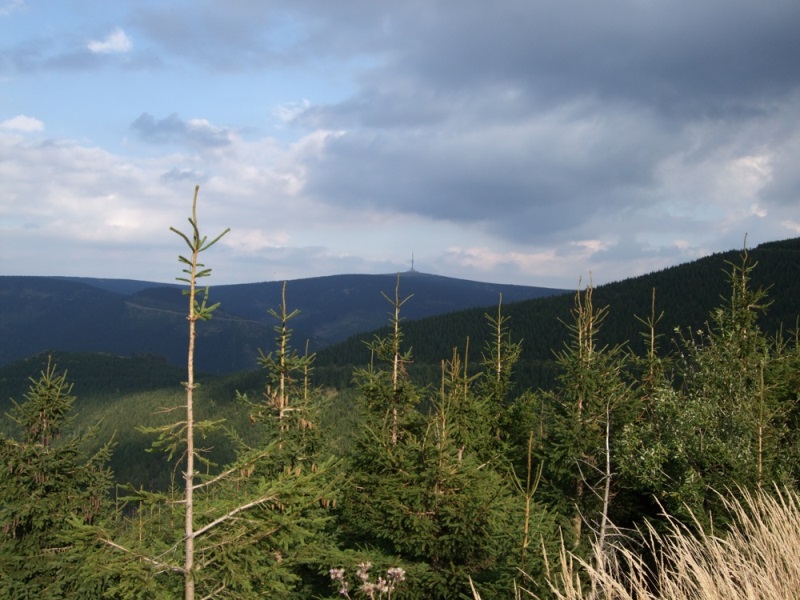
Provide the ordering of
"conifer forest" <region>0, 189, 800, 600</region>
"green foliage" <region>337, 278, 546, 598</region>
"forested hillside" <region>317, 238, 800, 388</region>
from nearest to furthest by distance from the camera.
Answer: "conifer forest" <region>0, 189, 800, 600</region> < "green foliage" <region>337, 278, 546, 598</region> < "forested hillside" <region>317, 238, 800, 388</region>

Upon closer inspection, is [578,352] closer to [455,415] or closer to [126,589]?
[455,415]

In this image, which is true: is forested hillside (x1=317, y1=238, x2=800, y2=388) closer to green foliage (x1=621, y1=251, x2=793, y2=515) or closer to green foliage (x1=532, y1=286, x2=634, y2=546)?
green foliage (x1=532, y1=286, x2=634, y2=546)

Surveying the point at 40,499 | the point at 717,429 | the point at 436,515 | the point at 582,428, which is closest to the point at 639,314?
the point at 582,428

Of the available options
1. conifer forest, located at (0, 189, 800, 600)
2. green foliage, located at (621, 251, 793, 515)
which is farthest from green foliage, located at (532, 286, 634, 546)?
green foliage, located at (621, 251, 793, 515)

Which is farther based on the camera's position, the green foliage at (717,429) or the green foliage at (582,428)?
the green foliage at (582,428)

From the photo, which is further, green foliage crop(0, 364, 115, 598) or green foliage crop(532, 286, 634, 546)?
green foliage crop(532, 286, 634, 546)

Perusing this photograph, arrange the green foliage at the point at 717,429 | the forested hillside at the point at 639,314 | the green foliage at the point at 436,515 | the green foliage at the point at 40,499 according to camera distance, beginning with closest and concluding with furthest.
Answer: the green foliage at the point at 436,515 → the green foliage at the point at 717,429 → the green foliage at the point at 40,499 → the forested hillside at the point at 639,314

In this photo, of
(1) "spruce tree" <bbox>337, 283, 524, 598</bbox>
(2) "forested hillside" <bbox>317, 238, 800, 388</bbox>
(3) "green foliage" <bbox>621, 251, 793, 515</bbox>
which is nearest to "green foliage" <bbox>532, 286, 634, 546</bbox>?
(3) "green foliage" <bbox>621, 251, 793, 515</bbox>

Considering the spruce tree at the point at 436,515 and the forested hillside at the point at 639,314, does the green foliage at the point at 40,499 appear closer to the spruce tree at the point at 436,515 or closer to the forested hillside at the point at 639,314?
the spruce tree at the point at 436,515

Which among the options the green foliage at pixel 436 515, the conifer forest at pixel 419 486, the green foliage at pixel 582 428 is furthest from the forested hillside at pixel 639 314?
the green foliage at pixel 436 515

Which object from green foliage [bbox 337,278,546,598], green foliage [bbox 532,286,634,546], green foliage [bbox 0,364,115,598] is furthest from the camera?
green foliage [bbox 532,286,634,546]

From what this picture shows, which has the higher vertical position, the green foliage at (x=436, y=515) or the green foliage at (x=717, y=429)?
the green foliage at (x=717, y=429)

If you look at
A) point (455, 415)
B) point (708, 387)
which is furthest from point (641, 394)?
point (455, 415)

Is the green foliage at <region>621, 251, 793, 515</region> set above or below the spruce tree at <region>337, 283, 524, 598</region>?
above
